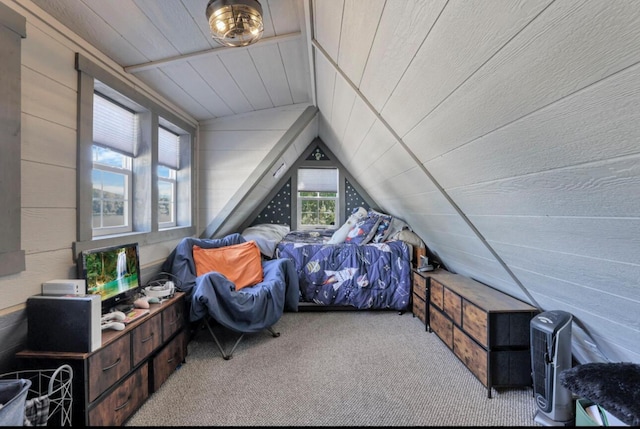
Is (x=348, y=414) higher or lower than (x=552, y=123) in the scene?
lower

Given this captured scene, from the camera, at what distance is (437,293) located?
235 centimetres

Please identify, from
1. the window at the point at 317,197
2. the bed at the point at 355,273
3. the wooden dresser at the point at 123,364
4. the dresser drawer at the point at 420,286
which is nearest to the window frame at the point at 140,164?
the wooden dresser at the point at 123,364

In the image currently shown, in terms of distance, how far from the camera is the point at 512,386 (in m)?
1.68

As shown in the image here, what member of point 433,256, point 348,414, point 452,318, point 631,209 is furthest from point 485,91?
point 433,256

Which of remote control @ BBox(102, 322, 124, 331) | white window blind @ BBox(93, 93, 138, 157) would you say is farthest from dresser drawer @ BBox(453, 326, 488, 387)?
white window blind @ BBox(93, 93, 138, 157)

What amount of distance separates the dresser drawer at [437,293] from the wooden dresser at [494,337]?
0.95 feet

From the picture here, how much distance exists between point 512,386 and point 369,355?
0.90m

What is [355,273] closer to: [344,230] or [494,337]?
[344,230]

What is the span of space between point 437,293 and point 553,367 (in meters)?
1.01

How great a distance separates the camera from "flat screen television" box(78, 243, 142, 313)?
1.42m

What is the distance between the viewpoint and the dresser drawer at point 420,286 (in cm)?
255

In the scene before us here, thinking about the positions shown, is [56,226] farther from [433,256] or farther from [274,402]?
[433,256]

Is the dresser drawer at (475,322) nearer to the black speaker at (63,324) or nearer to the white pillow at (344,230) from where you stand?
→ the white pillow at (344,230)

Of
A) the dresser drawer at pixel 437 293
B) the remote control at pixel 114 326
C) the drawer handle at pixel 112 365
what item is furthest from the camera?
the dresser drawer at pixel 437 293
